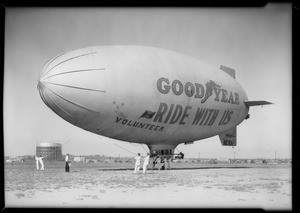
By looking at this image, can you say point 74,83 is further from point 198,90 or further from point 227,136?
point 227,136

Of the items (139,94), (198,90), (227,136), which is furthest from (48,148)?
(227,136)

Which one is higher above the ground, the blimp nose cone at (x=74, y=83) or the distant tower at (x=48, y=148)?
the blimp nose cone at (x=74, y=83)

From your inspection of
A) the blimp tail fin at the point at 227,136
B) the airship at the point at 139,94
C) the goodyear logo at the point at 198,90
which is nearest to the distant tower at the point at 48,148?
the airship at the point at 139,94

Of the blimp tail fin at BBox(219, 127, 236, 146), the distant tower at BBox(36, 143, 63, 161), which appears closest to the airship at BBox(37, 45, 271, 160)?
the blimp tail fin at BBox(219, 127, 236, 146)

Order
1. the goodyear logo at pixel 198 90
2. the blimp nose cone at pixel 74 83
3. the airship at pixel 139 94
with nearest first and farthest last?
1. the blimp nose cone at pixel 74 83
2. the airship at pixel 139 94
3. the goodyear logo at pixel 198 90

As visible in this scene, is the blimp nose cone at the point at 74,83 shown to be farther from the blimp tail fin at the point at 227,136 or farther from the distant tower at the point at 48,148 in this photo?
the blimp tail fin at the point at 227,136
